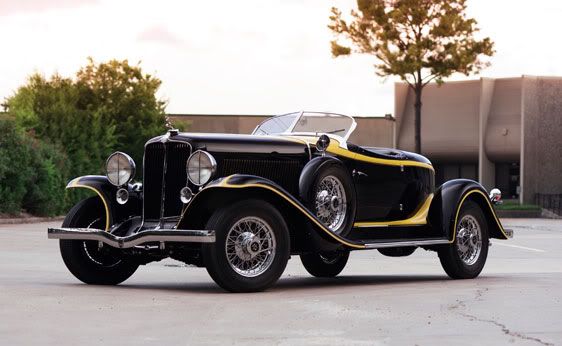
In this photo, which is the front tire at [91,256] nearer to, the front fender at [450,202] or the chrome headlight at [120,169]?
the chrome headlight at [120,169]

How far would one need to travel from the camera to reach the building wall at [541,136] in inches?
2414

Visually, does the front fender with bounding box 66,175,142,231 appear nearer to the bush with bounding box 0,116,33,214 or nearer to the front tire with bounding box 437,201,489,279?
the front tire with bounding box 437,201,489,279

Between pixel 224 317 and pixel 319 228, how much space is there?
9.82ft

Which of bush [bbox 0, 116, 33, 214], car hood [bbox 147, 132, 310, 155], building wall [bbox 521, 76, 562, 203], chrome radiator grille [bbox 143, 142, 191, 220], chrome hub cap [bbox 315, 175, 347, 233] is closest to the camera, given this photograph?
car hood [bbox 147, 132, 310, 155]

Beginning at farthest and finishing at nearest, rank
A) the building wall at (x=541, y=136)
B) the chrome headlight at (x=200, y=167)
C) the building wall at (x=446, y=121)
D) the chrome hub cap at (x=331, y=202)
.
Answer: the building wall at (x=446, y=121), the building wall at (x=541, y=136), the chrome hub cap at (x=331, y=202), the chrome headlight at (x=200, y=167)

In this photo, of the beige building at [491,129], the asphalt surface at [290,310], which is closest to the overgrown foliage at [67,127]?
the beige building at [491,129]

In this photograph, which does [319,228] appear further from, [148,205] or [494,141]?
[494,141]

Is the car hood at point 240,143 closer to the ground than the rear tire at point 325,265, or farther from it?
farther from it

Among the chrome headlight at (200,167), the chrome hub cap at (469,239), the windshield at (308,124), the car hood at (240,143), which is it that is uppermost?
the windshield at (308,124)

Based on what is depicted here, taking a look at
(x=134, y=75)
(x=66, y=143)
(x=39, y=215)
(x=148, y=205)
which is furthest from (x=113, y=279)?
(x=134, y=75)

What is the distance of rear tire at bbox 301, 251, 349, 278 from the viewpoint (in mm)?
14508

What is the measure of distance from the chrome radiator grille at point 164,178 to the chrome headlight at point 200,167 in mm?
378

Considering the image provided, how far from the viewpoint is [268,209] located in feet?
37.4

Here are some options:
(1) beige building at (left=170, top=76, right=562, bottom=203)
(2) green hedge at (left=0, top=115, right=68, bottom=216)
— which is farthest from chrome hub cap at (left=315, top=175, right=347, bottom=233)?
(1) beige building at (left=170, top=76, right=562, bottom=203)
